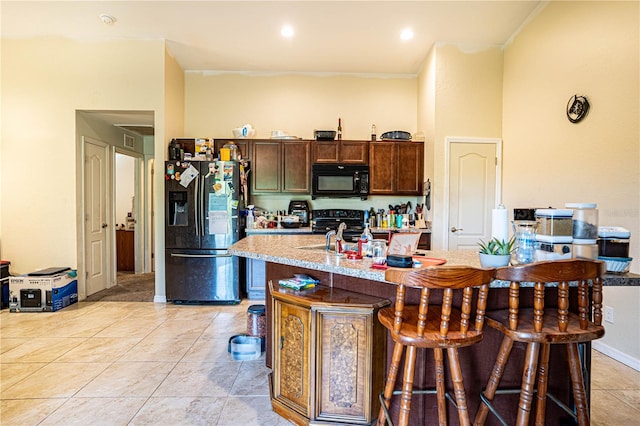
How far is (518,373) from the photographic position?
5.39 feet

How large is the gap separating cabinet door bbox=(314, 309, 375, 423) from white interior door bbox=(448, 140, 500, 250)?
2901 millimetres

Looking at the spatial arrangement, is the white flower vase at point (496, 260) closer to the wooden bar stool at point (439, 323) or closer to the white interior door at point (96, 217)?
the wooden bar stool at point (439, 323)

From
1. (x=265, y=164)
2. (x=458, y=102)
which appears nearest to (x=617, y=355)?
(x=458, y=102)

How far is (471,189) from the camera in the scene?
→ 4141mm

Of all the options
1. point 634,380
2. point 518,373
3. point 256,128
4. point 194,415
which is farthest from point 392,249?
point 256,128

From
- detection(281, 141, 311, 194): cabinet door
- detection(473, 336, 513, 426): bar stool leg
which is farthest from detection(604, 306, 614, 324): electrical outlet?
detection(281, 141, 311, 194): cabinet door

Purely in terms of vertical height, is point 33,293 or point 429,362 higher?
point 429,362

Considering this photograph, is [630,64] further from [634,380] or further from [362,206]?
[362,206]

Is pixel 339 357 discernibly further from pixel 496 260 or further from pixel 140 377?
pixel 140 377

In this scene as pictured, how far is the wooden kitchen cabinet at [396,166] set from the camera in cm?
452

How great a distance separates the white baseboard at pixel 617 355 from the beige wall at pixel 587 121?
0.04ft

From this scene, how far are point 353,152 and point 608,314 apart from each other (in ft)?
10.4

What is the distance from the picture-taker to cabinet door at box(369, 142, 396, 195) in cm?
452

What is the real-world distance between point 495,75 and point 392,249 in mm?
3556
